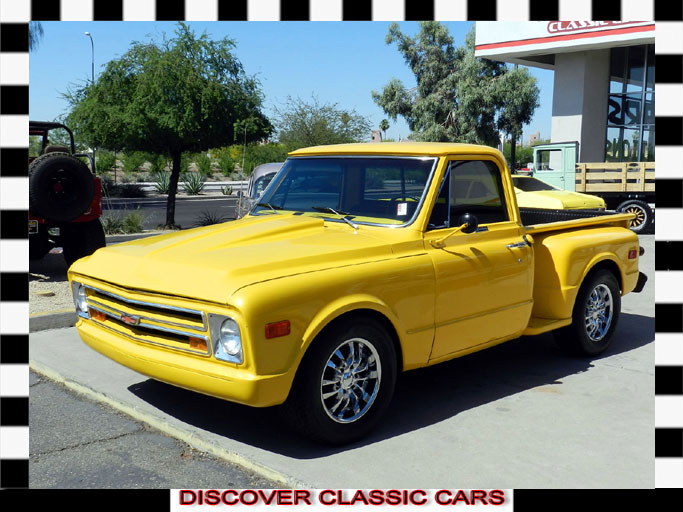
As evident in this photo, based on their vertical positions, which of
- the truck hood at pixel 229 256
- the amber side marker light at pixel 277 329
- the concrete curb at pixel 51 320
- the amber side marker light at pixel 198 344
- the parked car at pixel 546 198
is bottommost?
the concrete curb at pixel 51 320

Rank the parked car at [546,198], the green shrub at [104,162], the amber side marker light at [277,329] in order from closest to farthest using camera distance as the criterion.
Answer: the amber side marker light at [277,329] → the parked car at [546,198] → the green shrub at [104,162]

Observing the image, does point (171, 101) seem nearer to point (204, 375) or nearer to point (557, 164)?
point (557, 164)

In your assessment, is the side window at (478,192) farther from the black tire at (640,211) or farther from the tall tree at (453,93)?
the tall tree at (453,93)

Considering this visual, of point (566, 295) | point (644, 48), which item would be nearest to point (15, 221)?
point (566, 295)

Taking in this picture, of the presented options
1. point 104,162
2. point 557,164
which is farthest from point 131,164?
point 557,164

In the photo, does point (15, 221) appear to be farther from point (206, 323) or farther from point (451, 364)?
point (451, 364)

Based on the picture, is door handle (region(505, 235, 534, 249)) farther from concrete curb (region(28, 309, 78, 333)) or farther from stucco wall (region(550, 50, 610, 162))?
stucco wall (region(550, 50, 610, 162))

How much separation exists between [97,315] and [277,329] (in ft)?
5.27

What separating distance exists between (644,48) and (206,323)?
21943 mm

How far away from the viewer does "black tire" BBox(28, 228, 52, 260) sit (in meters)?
10.1

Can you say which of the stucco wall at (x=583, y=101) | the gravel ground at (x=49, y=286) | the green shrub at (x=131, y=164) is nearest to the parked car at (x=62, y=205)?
the gravel ground at (x=49, y=286)

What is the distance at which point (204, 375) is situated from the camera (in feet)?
12.9

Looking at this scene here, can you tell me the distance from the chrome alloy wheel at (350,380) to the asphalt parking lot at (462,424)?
22 centimetres

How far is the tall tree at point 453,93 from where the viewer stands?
122 feet
